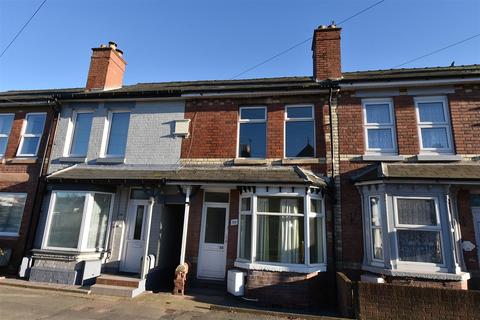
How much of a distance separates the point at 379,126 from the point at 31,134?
12.3 meters

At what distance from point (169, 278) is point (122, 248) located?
1813 millimetres

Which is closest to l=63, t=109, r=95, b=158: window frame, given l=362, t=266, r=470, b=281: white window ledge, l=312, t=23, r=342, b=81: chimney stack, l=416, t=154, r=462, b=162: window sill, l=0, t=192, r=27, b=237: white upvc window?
l=0, t=192, r=27, b=237: white upvc window

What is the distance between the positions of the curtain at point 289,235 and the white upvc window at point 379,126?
116 inches

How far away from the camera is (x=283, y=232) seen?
791 cm

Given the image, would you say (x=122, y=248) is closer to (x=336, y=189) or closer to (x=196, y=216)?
(x=196, y=216)

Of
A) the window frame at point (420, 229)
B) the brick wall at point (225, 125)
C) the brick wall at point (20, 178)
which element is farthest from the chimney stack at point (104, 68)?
the window frame at point (420, 229)

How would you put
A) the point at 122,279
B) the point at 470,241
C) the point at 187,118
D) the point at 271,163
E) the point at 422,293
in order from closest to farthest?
the point at 422,293, the point at 470,241, the point at 122,279, the point at 271,163, the point at 187,118

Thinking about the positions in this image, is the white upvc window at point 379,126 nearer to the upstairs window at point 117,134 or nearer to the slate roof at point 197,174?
the slate roof at point 197,174

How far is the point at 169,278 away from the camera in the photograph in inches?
377

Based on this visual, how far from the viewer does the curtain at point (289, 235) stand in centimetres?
769

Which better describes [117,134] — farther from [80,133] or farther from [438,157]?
[438,157]

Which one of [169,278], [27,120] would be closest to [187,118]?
[169,278]

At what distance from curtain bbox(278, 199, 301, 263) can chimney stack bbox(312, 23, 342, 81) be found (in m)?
4.78

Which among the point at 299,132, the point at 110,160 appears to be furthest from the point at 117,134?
the point at 299,132
